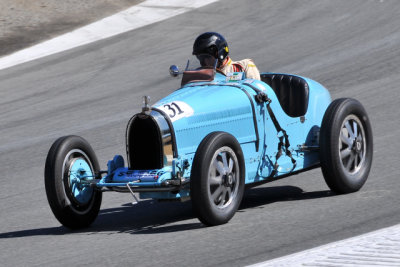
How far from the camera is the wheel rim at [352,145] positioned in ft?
28.0

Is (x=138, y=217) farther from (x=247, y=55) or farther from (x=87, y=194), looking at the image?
(x=247, y=55)

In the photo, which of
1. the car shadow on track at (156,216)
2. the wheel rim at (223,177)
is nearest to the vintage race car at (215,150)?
the wheel rim at (223,177)

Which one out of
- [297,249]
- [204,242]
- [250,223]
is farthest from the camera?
[250,223]

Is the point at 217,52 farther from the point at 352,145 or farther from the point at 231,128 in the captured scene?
the point at 352,145

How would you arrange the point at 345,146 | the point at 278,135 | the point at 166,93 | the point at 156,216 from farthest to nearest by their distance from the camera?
1. the point at 166,93
2. the point at 345,146
3. the point at 278,135
4. the point at 156,216

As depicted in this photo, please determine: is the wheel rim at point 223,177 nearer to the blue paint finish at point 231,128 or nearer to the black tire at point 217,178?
the black tire at point 217,178

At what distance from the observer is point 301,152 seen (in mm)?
8672

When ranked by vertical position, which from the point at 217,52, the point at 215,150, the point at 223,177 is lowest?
the point at 223,177

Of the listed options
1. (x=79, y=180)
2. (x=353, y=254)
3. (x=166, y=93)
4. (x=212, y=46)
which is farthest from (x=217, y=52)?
(x=166, y=93)

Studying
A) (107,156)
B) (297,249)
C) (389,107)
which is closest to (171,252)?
(297,249)

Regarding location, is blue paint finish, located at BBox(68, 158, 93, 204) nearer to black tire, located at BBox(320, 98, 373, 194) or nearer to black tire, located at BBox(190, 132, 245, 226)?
black tire, located at BBox(190, 132, 245, 226)

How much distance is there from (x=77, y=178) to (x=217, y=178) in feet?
4.52

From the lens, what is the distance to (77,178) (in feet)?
26.2

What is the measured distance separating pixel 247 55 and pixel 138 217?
10.0 m
